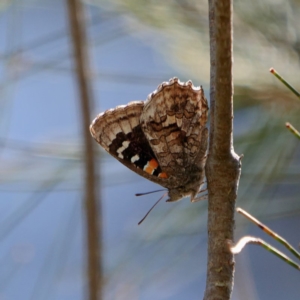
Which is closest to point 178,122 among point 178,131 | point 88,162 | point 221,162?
point 178,131

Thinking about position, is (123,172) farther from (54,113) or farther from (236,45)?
(54,113)

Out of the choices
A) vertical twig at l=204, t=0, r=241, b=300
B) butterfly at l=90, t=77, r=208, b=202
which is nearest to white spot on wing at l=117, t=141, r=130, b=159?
butterfly at l=90, t=77, r=208, b=202

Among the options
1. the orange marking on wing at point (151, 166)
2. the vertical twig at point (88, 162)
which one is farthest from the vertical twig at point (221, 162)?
the orange marking on wing at point (151, 166)

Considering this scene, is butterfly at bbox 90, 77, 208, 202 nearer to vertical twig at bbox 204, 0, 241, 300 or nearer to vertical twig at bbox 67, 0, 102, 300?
vertical twig at bbox 67, 0, 102, 300

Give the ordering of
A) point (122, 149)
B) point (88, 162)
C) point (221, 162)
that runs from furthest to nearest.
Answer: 1. point (122, 149)
2. point (88, 162)
3. point (221, 162)

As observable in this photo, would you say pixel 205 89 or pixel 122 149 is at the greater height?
pixel 205 89

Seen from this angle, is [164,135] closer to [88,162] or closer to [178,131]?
[178,131]

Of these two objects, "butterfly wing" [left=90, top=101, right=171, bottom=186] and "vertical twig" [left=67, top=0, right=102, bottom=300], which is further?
"butterfly wing" [left=90, top=101, right=171, bottom=186]
